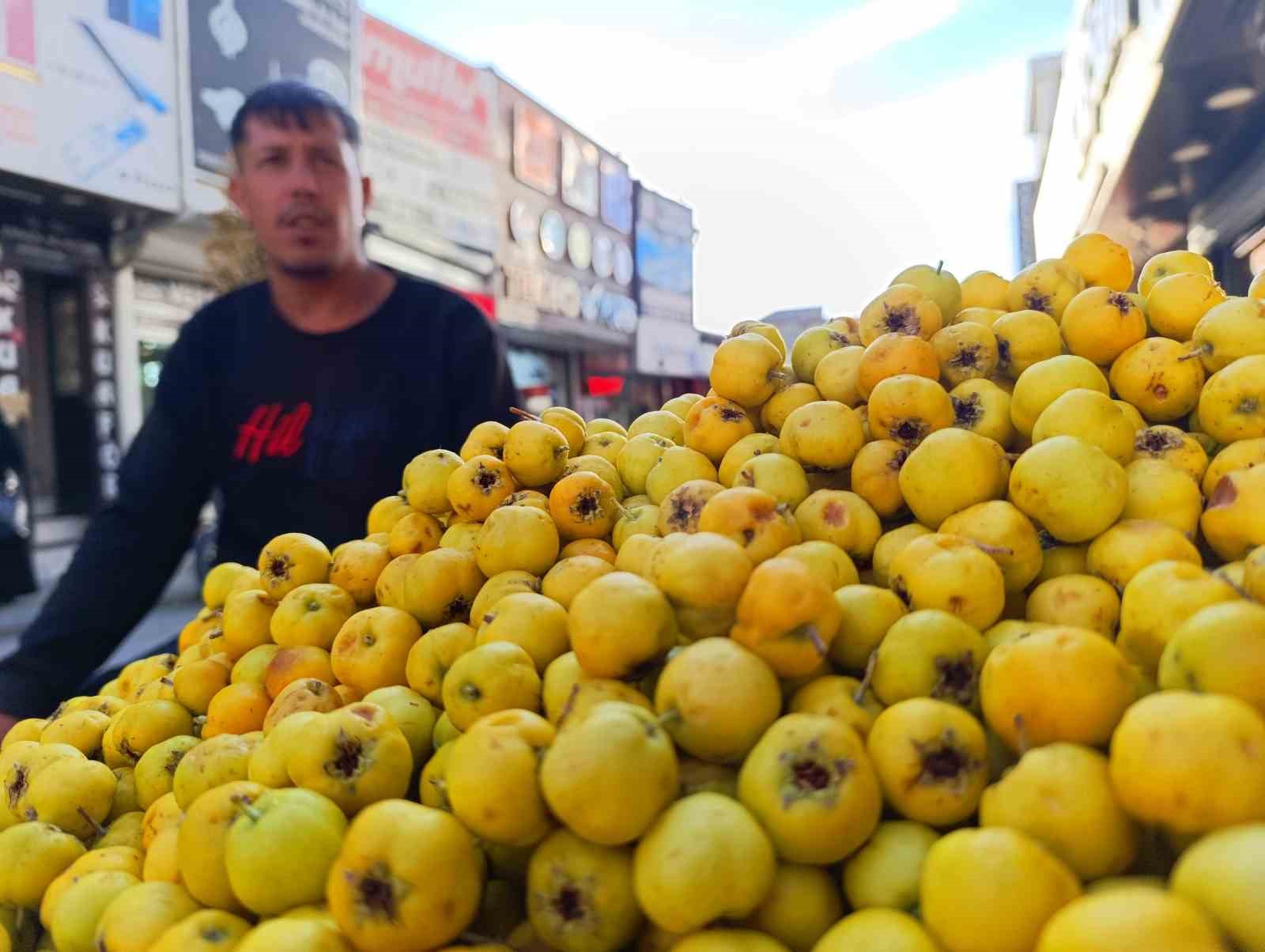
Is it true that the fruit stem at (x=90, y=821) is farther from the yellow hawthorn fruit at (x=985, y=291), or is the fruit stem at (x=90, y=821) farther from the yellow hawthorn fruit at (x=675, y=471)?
the yellow hawthorn fruit at (x=985, y=291)

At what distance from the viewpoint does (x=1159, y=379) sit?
173cm

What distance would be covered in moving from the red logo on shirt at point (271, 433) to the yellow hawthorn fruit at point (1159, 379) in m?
2.60

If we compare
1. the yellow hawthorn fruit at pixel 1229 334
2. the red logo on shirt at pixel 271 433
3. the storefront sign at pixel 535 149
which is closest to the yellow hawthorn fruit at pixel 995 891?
the yellow hawthorn fruit at pixel 1229 334

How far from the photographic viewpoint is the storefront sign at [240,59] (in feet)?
30.5

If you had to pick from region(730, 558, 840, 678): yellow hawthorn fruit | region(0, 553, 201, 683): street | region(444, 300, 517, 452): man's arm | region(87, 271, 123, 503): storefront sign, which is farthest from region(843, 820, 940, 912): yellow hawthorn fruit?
region(87, 271, 123, 503): storefront sign

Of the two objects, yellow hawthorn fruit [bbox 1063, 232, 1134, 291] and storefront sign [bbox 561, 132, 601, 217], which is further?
storefront sign [bbox 561, 132, 601, 217]

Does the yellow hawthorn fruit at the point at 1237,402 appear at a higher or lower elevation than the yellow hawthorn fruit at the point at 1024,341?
lower

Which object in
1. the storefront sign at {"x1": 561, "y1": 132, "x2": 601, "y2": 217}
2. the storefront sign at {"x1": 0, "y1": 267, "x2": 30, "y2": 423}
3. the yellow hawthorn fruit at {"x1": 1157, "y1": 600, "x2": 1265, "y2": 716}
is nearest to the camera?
the yellow hawthorn fruit at {"x1": 1157, "y1": 600, "x2": 1265, "y2": 716}

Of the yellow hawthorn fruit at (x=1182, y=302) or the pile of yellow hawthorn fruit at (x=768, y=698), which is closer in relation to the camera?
the pile of yellow hawthorn fruit at (x=768, y=698)

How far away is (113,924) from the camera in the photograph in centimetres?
118

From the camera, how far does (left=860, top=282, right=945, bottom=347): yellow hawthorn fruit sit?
195 cm

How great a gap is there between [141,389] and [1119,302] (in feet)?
33.1

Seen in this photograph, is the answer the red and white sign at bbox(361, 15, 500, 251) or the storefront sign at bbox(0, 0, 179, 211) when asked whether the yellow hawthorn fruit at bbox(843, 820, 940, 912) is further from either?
the red and white sign at bbox(361, 15, 500, 251)

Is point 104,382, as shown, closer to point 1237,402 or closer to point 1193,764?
point 1237,402
